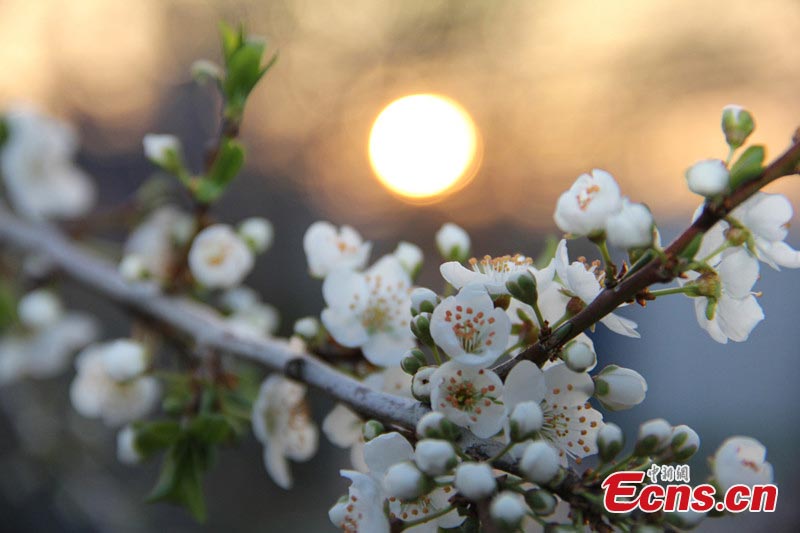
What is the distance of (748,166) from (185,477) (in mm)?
869

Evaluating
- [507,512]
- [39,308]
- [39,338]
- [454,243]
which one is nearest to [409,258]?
[454,243]

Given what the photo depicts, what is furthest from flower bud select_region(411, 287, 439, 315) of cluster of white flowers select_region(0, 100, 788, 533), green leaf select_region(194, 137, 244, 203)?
green leaf select_region(194, 137, 244, 203)

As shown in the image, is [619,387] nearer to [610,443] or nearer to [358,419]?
[610,443]

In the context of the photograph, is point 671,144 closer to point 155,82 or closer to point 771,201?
point 155,82

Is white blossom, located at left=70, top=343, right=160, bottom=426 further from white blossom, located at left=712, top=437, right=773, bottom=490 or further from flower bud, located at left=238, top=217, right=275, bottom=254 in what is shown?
white blossom, located at left=712, top=437, right=773, bottom=490

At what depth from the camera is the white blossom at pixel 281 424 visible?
1.08 m

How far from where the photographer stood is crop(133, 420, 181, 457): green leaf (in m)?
1.00

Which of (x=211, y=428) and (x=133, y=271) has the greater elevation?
(x=133, y=271)

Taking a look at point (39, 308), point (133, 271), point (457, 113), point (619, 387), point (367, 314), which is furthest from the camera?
point (457, 113)

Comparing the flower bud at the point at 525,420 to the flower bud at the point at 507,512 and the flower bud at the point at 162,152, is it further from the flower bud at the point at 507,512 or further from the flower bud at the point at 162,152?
the flower bud at the point at 162,152

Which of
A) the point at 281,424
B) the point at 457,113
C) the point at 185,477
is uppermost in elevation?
the point at 457,113

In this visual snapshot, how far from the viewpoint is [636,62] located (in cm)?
584

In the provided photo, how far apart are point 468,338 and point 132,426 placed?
2.19 feet

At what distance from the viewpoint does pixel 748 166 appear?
64 cm
